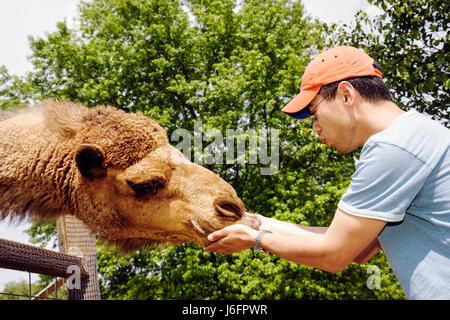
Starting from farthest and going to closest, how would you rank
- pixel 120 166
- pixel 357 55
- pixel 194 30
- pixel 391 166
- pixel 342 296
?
pixel 194 30 < pixel 342 296 < pixel 120 166 < pixel 357 55 < pixel 391 166

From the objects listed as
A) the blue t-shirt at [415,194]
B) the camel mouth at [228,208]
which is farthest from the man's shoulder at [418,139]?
the camel mouth at [228,208]

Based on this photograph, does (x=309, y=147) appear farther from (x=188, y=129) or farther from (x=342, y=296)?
(x=342, y=296)

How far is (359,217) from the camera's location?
191 centimetres

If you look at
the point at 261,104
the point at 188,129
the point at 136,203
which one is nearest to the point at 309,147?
the point at 261,104

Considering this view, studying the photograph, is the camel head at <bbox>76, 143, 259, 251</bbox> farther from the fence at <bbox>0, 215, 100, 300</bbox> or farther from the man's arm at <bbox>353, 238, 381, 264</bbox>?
the man's arm at <bbox>353, 238, 381, 264</bbox>

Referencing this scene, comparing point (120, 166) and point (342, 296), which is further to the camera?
point (342, 296)

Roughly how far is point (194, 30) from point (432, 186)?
18739 mm

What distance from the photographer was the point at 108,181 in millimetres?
3416

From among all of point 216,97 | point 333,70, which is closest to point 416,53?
point 333,70

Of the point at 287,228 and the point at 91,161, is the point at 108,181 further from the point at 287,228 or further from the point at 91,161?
the point at 287,228

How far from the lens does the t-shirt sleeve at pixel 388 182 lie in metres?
1.80

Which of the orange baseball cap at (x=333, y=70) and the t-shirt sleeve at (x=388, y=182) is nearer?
the t-shirt sleeve at (x=388, y=182)

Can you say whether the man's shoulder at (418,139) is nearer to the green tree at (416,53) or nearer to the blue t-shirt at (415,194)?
the blue t-shirt at (415,194)

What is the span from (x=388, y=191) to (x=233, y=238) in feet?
4.38
